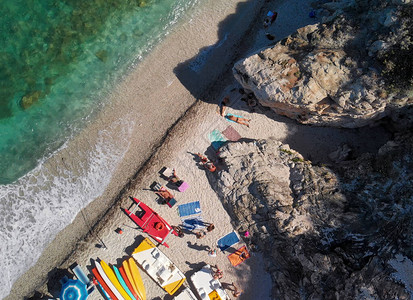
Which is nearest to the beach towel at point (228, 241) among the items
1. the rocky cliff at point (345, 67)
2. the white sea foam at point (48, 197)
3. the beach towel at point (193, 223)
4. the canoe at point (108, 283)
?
the beach towel at point (193, 223)

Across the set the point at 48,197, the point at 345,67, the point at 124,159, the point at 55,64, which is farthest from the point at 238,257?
the point at 55,64

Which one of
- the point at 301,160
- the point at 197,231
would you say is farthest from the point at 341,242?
the point at 197,231

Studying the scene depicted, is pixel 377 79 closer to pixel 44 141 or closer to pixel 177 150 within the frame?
pixel 177 150

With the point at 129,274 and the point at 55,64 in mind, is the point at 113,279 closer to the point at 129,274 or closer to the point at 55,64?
the point at 129,274

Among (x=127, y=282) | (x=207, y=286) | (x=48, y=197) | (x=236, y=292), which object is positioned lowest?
(x=236, y=292)

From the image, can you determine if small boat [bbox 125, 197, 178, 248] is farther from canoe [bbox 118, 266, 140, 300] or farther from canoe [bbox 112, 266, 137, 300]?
canoe [bbox 112, 266, 137, 300]

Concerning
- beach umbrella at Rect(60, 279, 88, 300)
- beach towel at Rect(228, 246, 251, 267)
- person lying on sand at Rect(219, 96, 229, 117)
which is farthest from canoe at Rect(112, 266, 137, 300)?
person lying on sand at Rect(219, 96, 229, 117)
